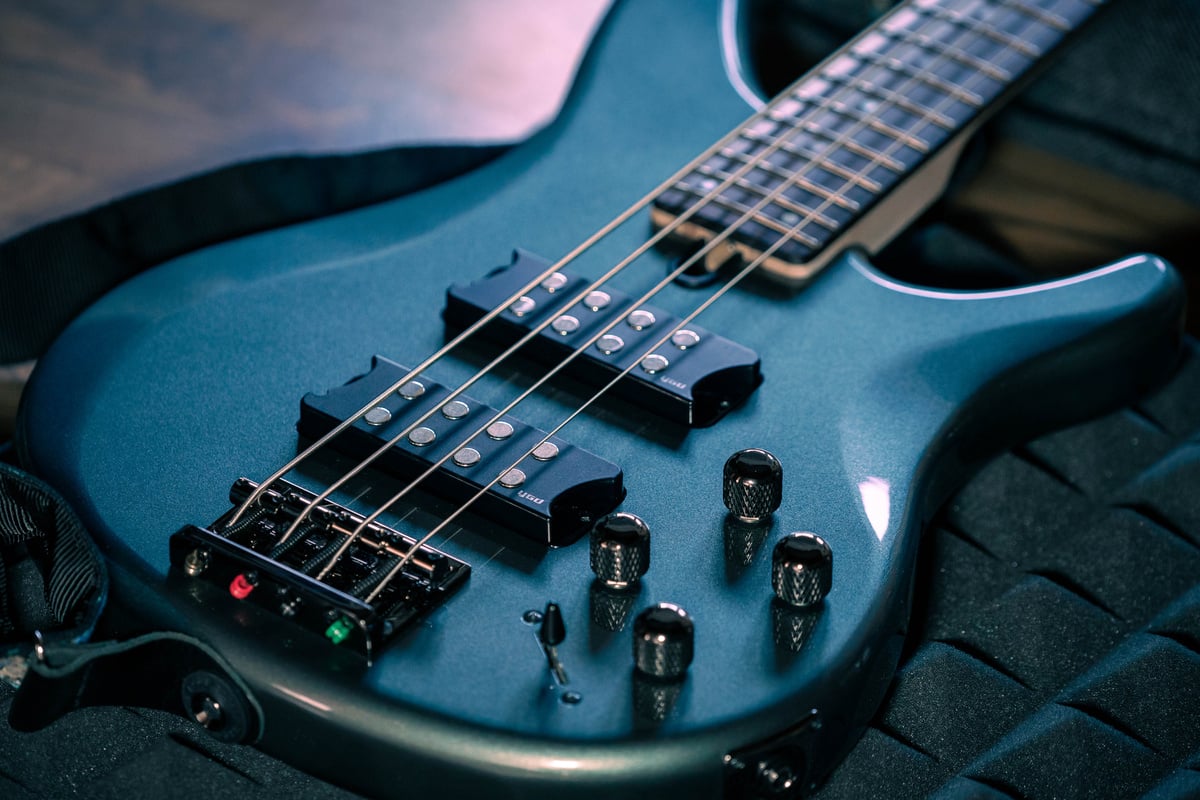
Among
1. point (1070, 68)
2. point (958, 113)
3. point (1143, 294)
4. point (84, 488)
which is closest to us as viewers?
point (84, 488)

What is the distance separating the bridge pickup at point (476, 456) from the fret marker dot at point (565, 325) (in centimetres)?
9

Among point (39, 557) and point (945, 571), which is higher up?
point (39, 557)

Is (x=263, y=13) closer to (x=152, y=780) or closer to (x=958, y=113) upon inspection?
(x=958, y=113)

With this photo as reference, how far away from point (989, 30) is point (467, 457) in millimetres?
713

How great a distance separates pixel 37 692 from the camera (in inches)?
29.0

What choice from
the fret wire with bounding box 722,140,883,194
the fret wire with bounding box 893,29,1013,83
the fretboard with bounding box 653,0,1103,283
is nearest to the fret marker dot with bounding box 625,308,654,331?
the fretboard with bounding box 653,0,1103,283

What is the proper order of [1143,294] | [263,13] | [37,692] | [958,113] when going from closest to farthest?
[37,692] → [1143,294] → [958,113] → [263,13]

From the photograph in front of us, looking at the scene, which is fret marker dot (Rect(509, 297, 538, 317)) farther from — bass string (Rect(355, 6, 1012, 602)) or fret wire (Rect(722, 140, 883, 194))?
fret wire (Rect(722, 140, 883, 194))

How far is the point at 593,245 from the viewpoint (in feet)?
3.57

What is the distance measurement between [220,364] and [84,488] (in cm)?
14

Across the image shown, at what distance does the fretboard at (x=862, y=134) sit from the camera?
1087mm

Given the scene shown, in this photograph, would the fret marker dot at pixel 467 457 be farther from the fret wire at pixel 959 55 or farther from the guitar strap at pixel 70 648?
the fret wire at pixel 959 55

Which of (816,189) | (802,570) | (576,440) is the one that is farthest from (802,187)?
(802,570)

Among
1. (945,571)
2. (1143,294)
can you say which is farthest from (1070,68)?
(945,571)
